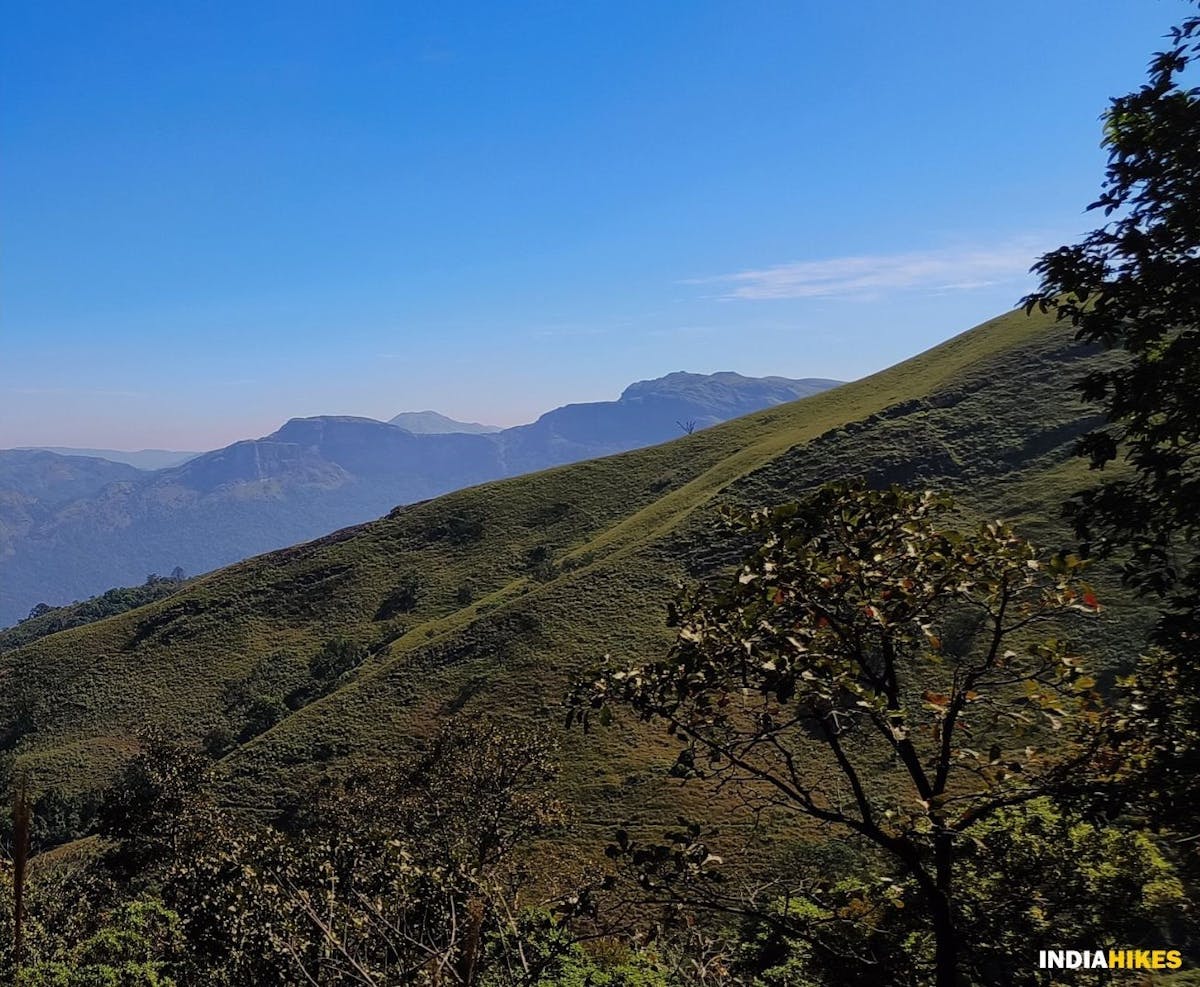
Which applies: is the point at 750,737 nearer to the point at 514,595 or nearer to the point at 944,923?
the point at 944,923

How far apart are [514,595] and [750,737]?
7338 cm

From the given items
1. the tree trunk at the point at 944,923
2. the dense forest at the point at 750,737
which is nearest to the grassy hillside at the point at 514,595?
the dense forest at the point at 750,737

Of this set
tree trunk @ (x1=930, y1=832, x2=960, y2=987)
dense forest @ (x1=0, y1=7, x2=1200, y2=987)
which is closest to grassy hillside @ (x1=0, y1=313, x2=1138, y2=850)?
dense forest @ (x1=0, y1=7, x2=1200, y2=987)

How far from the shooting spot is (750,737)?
5.69m

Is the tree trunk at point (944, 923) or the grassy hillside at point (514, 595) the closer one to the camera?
the tree trunk at point (944, 923)

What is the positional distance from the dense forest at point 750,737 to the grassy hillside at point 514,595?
19.7 inches

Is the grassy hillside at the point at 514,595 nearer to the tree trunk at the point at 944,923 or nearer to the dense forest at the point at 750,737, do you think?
the dense forest at the point at 750,737

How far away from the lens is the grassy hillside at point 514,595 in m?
57.0

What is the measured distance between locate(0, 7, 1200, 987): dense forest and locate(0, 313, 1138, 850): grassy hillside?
0.50m

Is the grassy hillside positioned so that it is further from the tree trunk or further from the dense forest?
the tree trunk

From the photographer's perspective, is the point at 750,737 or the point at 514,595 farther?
the point at 514,595

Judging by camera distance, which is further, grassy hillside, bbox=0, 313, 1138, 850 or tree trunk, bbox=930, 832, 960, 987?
grassy hillside, bbox=0, 313, 1138, 850

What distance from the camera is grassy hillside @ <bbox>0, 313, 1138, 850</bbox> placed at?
5700 centimetres

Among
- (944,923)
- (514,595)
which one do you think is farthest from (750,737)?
(514,595)
